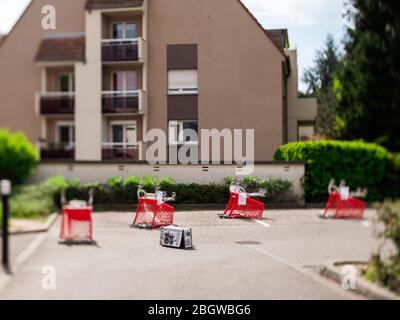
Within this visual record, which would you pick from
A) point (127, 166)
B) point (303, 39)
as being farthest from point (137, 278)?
point (303, 39)

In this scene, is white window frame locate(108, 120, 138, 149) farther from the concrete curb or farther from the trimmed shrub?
the concrete curb

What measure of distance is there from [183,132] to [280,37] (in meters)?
0.54

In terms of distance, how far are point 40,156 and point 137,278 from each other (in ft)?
1.94

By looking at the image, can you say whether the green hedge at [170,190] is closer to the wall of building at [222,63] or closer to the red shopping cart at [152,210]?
the red shopping cart at [152,210]

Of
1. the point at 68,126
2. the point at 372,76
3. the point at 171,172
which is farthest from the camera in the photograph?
the point at 171,172

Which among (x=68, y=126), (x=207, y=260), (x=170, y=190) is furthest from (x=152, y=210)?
(x=68, y=126)

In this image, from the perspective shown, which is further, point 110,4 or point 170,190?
point 170,190

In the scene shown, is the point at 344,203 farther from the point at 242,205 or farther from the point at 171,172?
the point at 171,172

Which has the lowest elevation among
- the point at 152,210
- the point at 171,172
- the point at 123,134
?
the point at 152,210

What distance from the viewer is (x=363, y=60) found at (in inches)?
63.4

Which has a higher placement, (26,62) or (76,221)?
(26,62)

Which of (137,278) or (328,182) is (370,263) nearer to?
(328,182)

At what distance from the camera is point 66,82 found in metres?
1.76

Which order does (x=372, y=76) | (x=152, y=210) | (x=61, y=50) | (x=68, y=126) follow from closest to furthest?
(x=372, y=76) → (x=68, y=126) → (x=61, y=50) → (x=152, y=210)
